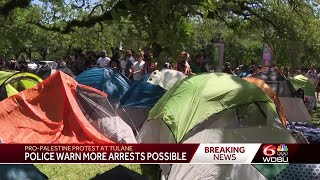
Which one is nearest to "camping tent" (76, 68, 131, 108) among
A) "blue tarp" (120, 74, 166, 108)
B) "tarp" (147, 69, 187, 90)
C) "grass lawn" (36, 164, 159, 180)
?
"blue tarp" (120, 74, 166, 108)

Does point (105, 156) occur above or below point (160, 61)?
below

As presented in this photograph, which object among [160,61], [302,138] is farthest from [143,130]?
[160,61]

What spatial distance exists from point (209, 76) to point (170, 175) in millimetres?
1582

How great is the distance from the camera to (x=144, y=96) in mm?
8727

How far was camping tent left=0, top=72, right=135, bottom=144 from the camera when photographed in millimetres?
6891

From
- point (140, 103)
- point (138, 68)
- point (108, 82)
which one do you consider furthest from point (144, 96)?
point (138, 68)

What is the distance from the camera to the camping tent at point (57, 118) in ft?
22.6

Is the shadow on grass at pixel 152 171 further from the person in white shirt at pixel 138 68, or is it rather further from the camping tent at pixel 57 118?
the person in white shirt at pixel 138 68

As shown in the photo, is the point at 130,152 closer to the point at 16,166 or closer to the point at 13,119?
the point at 16,166

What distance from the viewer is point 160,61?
2541 millimetres

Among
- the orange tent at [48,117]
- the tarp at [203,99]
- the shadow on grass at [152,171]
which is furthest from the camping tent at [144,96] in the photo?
the shadow on grass at [152,171]

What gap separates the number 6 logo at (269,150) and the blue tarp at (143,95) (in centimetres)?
496

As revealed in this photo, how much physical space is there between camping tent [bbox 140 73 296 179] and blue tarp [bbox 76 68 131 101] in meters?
3.50

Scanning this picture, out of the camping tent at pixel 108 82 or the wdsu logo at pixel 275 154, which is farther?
the camping tent at pixel 108 82
